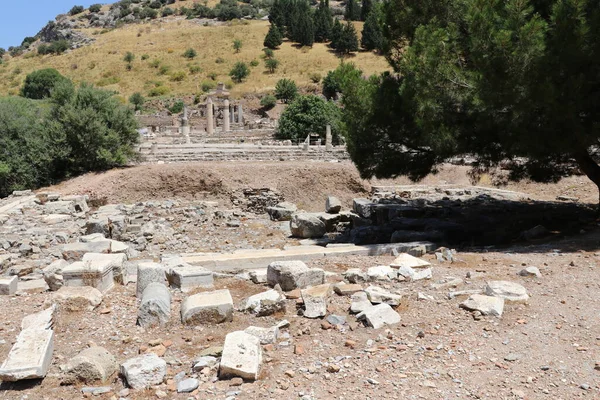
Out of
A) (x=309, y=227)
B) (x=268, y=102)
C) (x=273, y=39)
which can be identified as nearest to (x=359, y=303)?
(x=309, y=227)

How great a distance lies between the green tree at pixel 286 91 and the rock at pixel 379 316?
50.1 m

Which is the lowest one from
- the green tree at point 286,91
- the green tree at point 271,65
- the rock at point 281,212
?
the rock at point 281,212

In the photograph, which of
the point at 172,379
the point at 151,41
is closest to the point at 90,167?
the point at 172,379

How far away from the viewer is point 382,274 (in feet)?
22.7

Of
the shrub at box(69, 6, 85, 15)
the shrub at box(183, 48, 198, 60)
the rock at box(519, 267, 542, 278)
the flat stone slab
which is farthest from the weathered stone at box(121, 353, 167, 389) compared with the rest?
the shrub at box(69, 6, 85, 15)

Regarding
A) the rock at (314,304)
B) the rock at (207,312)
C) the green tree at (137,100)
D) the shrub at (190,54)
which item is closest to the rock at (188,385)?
the rock at (207,312)

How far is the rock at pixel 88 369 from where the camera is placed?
4473 millimetres

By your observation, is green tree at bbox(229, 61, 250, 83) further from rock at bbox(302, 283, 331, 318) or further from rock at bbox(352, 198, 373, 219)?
rock at bbox(302, 283, 331, 318)

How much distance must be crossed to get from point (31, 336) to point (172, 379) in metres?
1.58

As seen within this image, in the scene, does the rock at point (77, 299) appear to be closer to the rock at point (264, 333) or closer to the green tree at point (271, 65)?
the rock at point (264, 333)

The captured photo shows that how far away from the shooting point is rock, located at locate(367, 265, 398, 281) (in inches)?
270

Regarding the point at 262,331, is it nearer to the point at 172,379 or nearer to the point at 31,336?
the point at 172,379

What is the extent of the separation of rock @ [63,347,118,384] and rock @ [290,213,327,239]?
387 inches

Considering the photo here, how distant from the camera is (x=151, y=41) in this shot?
78.3 metres
